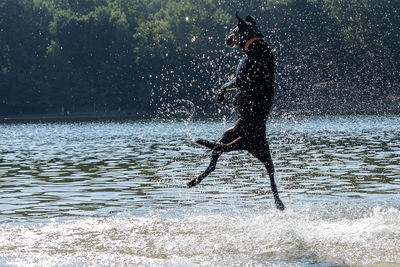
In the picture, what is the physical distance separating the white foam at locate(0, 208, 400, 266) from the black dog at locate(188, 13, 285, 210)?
109 cm

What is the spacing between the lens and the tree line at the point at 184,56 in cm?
7862

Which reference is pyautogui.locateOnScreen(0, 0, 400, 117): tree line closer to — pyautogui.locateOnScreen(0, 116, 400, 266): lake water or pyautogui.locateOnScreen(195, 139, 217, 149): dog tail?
pyautogui.locateOnScreen(0, 116, 400, 266): lake water

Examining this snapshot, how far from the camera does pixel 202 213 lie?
12.4m

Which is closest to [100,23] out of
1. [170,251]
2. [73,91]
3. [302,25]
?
[73,91]

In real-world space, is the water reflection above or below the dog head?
below

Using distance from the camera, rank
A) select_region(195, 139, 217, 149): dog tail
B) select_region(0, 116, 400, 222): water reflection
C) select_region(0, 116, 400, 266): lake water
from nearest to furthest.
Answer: select_region(0, 116, 400, 266): lake water → select_region(195, 139, 217, 149): dog tail → select_region(0, 116, 400, 222): water reflection

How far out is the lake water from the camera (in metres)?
8.93

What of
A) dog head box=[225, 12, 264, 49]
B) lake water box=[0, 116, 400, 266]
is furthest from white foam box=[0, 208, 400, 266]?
dog head box=[225, 12, 264, 49]

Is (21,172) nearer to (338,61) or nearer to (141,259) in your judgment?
(141,259)

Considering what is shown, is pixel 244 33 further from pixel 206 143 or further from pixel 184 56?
pixel 184 56

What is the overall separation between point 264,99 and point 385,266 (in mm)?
3269

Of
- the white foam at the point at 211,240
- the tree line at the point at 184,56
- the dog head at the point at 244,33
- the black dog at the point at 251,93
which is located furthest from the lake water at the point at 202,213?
the tree line at the point at 184,56

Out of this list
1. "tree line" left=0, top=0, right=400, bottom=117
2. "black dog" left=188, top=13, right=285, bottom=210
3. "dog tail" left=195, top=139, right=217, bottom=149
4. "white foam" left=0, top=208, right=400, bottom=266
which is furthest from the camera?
A: "tree line" left=0, top=0, right=400, bottom=117

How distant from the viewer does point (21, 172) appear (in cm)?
2148
